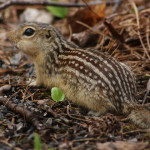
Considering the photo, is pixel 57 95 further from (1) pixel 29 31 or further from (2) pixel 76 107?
(1) pixel 29 31

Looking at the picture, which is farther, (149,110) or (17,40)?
(17,40)

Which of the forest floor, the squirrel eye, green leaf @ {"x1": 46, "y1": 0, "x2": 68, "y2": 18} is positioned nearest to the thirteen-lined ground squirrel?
the squirrel eye

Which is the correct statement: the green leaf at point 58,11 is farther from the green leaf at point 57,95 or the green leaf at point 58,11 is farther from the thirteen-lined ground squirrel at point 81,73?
the green leaf at point 57,95

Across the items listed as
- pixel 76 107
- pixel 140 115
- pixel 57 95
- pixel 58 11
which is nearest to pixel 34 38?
pixel 57 95

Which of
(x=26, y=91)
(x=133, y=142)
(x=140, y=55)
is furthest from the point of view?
(x=140, y=55)

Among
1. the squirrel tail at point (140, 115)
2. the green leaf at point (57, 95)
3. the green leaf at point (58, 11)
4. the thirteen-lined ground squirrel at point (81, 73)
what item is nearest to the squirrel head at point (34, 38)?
the thirteen-lined ground squirrel at point (81, 73)

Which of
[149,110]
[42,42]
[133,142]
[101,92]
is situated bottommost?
[133,142]

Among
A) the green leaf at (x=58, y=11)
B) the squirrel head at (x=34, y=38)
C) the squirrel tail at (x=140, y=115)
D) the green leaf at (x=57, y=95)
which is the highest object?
the green leaf at (x=58, y=11)

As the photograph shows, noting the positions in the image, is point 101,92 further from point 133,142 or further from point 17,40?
point 17,40

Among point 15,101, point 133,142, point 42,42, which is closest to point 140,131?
point 133,142
